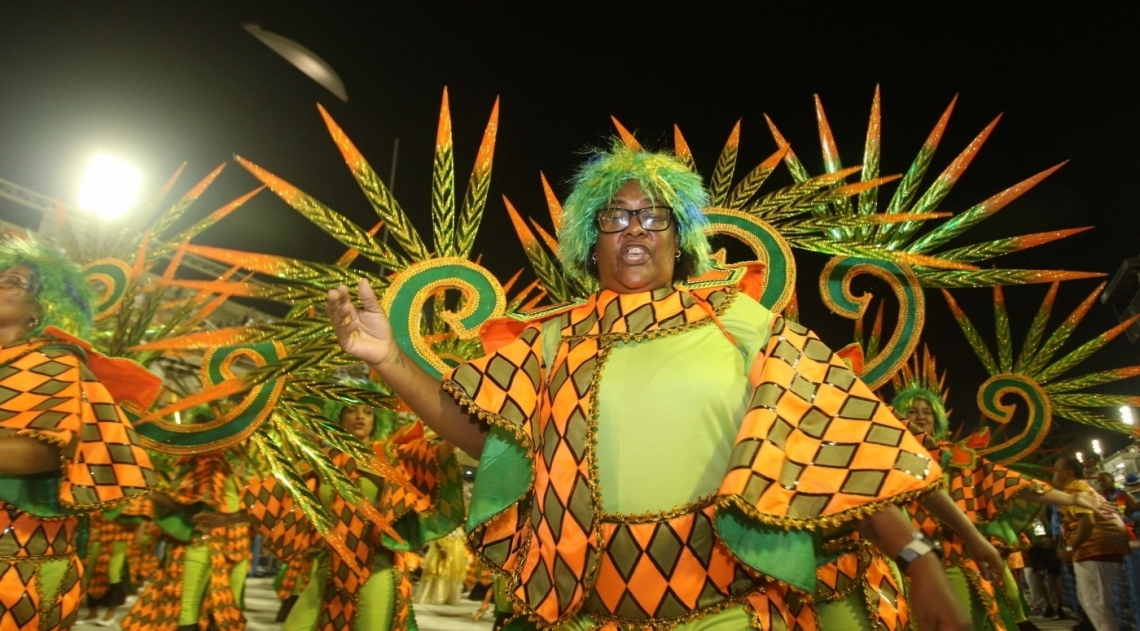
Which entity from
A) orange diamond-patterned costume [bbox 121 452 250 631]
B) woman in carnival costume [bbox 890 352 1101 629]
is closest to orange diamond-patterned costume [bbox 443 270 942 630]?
woman in carnival costume [bbox 890 352 1101 629]

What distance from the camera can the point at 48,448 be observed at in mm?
2605

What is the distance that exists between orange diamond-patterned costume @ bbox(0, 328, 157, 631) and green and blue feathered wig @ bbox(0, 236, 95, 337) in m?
0.18

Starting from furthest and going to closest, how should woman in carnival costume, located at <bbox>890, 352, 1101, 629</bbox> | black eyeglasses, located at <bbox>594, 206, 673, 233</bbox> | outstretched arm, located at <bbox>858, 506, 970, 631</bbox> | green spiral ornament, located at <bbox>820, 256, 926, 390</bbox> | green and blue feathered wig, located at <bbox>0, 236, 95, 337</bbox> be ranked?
woman in carnival costume, located at <bbox>890, 352, 1101, 629</bbox> < green spiral ornament, located at <bbox>820, 256, 926, 390</bbox> < green and blue feathered wig, located at <bbox>0, 236, 95, 337</bbox> < black eyeglasses, located at <bbox>594, 206, 673, 233</bbox> < outstretched arm, located at <bbox>858, 506, 970, 631</bbox>

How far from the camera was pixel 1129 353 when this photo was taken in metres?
12.5

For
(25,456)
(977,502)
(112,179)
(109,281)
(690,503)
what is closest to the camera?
(690,503)

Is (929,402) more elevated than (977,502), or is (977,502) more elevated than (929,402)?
(929,402)

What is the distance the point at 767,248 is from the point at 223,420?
250 cm

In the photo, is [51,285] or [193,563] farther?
[193,563]

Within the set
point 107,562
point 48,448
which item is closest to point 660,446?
point 48,448

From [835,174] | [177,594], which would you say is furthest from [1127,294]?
[177,594]

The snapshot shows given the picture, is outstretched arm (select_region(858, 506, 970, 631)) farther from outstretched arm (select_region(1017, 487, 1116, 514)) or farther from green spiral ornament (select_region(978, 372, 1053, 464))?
green spiral ornament (select_region(978, 372, 1053, 464))

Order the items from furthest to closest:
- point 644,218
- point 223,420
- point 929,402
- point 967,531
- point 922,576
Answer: point 929,402 < point 223,420 < point 967,531 < point 644,218 < point 922,576

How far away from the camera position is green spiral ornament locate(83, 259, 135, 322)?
13.3 feet

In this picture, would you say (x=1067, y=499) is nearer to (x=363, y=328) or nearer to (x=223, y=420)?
(x=363, y=328)
